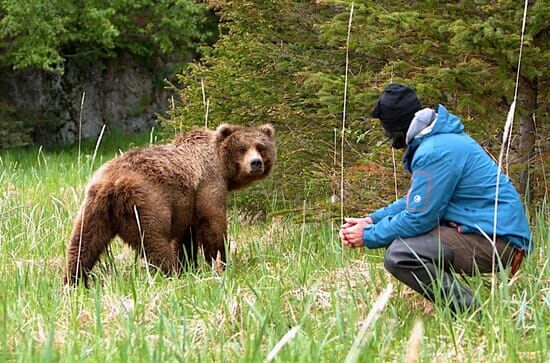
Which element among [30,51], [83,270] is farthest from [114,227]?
[30,51]

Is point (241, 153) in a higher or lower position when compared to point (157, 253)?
higher

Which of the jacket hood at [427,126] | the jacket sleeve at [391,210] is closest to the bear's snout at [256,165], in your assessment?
the jacket sleeve at [391,210]

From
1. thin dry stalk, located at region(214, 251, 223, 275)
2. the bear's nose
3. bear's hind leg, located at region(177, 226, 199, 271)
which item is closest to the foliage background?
the bear's nose

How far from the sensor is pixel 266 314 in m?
4.04

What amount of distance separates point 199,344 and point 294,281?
1.28 meters

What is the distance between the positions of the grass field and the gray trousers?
0.14 m

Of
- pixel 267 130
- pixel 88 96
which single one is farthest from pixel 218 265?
pixel 88 96

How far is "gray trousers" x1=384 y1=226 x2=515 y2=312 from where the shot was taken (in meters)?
4.95

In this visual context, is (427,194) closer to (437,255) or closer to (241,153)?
(437,255)

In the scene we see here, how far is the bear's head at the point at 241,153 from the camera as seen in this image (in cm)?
734

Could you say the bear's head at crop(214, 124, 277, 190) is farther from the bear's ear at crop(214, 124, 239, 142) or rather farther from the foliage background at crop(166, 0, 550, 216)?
the foliage background at crop(166, 0, 550, 216)

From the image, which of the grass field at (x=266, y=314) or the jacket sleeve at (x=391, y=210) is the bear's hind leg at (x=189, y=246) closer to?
the grass field at (x=266, y=314)

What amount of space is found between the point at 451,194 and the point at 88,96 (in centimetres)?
2340

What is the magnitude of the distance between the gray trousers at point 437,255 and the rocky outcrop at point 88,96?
21.1 metres
